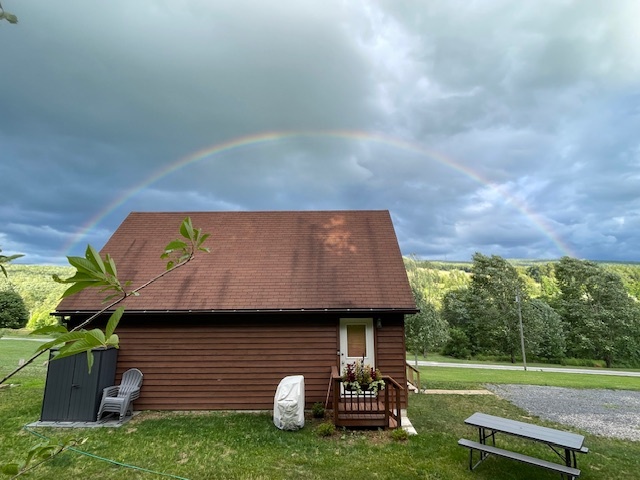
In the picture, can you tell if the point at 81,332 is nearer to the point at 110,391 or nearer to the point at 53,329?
the point at 53,329

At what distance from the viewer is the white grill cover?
6465 millimetres

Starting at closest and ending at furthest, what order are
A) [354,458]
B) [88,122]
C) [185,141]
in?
[354,458]
[88,122]
[185,141]

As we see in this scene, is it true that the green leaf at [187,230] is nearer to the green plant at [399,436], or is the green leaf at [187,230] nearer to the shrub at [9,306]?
the shrub at [9,306]

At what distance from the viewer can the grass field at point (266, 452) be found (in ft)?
15.9

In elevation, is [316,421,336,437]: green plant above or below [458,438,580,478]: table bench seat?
below

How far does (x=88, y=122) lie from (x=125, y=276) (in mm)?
9722

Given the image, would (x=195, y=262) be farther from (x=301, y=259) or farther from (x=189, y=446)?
(x=189, y=446)

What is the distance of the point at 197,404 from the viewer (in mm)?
7820

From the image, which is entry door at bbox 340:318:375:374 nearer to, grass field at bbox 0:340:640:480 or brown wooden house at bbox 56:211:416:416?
brown wooden house at bbox 56:211:416:416

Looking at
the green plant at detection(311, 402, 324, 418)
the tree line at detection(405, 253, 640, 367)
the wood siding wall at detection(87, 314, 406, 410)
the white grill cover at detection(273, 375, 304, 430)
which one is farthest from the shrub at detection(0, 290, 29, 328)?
the tree line at detection(405, 253, 640, 367)

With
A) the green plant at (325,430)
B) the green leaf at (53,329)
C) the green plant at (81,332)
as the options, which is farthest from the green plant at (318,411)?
the green leaf at (53,329)

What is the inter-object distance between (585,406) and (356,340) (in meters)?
7.04

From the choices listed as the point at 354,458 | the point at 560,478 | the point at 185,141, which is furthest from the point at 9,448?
the point at 185,141

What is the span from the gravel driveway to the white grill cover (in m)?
5.83
